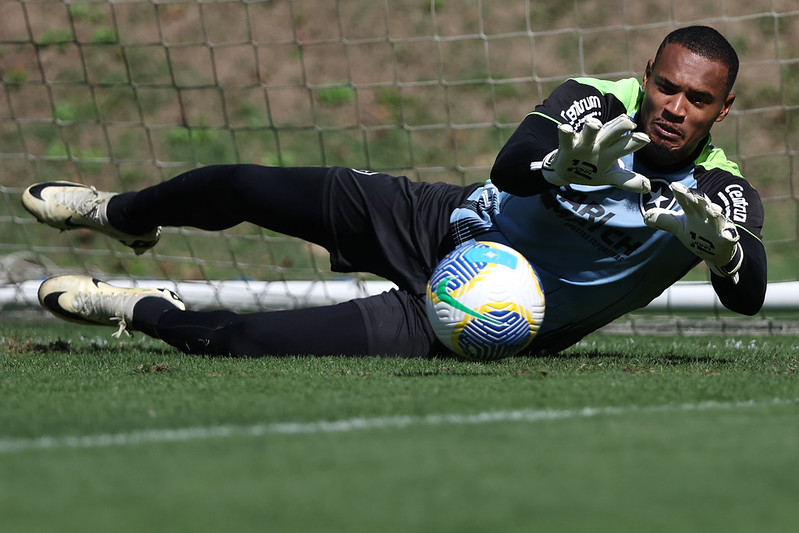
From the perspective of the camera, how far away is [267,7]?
10.6 metres

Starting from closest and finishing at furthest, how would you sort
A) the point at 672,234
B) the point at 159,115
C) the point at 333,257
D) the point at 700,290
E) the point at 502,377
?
the point at 502,377 < the point at 672,234 < the point at 333,257 < the point at 700,290 < the point at 159,115

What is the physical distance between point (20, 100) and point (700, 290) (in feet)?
24.5

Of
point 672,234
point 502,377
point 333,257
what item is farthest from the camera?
point 333,257

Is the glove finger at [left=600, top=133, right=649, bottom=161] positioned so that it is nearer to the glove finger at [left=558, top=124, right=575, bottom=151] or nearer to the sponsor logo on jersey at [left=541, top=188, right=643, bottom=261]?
the glove finger at [left=558, top=124, right=575, bottom=151]

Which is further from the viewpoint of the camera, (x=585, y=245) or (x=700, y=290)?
(x=700, y=290)

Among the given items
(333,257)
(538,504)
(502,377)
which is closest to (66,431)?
(538,504)

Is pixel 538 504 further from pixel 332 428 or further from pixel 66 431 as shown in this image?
pixel 66 431

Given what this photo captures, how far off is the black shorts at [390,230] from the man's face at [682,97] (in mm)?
895

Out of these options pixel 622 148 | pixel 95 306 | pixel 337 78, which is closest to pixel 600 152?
pixel 622 148

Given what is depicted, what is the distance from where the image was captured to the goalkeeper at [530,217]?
361 centimetres

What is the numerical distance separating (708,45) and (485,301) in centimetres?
116

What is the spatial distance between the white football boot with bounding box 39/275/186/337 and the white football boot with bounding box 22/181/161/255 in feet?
0.79

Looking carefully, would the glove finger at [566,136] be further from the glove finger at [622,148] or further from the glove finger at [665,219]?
the glove finger at [665,219]

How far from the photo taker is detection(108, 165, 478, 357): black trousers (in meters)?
4.07
